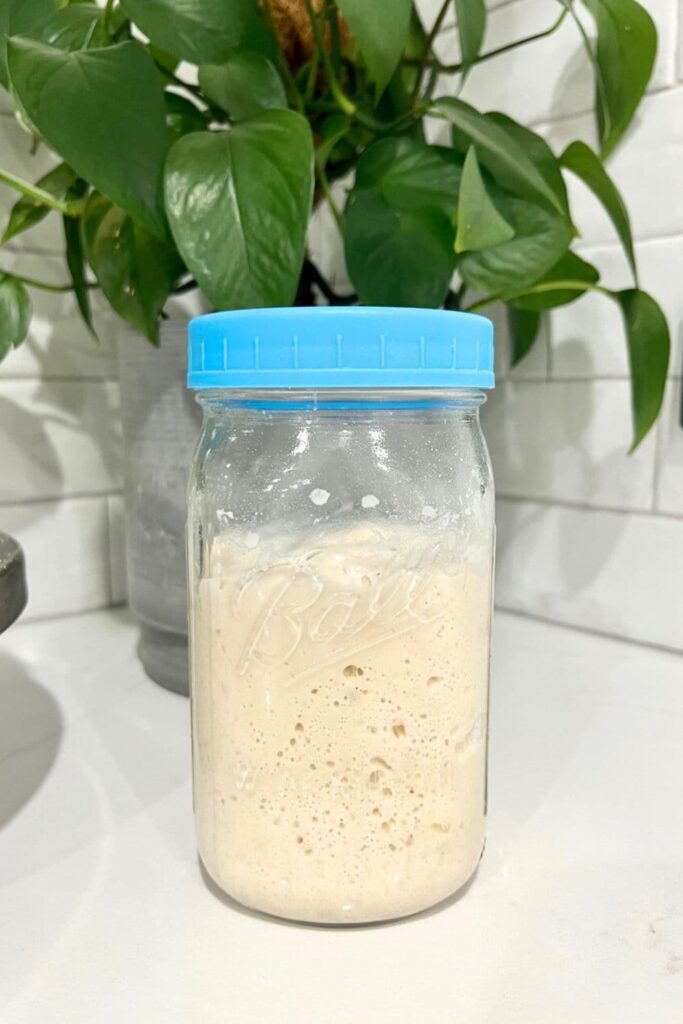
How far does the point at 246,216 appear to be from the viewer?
0.37 meters

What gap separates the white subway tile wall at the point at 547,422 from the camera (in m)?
0.64

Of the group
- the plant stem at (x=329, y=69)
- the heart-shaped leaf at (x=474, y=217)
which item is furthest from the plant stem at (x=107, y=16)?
the heart-shaped leaf at (x=474, y=217)

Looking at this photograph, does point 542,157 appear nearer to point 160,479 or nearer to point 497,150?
point 497,150

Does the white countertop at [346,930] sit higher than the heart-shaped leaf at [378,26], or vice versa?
the heart-shaped leaf at [378,26]

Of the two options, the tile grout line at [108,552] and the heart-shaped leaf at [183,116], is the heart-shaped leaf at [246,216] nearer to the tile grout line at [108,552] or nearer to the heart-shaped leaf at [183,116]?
the heart-shaped leaf at [183,116]

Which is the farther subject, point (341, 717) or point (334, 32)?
point (334, 32)

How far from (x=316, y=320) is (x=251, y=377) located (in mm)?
30

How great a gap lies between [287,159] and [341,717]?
9.6 inches

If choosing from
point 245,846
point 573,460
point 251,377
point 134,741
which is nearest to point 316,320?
point 251,377

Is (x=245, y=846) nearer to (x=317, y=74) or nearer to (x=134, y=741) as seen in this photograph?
(x=134, y=741)

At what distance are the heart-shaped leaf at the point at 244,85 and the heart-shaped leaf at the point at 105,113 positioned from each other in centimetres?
4

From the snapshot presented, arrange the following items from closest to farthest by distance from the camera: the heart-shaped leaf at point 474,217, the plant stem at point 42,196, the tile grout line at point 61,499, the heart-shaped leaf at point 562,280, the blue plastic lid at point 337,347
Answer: the blue plastic lid at point 337,347 → the heart-shaped leaf at point 474,217 → the plant stem at point 42,196 → the heart-shaped leaf at point 562,280 → the tile grout line at point 61,499

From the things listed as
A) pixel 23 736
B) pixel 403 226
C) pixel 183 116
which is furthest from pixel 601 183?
pixel 23 736

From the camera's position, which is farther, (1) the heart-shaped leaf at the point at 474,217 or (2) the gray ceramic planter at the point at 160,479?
(2) the gray ceramic planter at the point at 160,479
